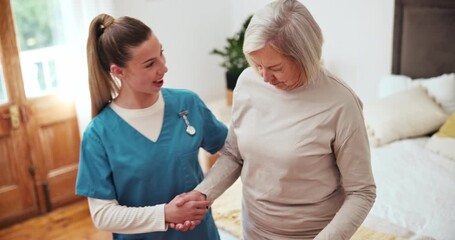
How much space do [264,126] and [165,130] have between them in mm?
328

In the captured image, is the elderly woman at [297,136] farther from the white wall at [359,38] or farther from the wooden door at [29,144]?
the wooden door at [29,144]

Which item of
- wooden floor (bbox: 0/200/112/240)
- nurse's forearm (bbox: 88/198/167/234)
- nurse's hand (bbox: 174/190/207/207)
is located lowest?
wooden floor (bbox: 0/200/112/240)

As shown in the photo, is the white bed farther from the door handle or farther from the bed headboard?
the door handle

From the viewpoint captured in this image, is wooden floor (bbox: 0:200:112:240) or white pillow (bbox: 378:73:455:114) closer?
white pillow (bbox: 378:73:455:114)

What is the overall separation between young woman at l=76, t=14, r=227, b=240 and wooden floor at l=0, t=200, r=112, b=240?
1.86m

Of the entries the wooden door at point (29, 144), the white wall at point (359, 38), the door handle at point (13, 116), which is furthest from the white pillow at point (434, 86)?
the door handle at point (13, 116)

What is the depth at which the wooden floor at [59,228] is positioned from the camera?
327 cm

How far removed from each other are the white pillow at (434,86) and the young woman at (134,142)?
1929 millimetres

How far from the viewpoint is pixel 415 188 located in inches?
94.7

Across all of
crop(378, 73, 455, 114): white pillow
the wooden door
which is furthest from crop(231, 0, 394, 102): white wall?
the wooden door

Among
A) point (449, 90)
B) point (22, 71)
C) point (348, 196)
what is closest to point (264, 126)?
point (348, 196)

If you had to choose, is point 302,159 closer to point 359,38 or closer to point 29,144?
point 359,38

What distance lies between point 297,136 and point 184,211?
39cm

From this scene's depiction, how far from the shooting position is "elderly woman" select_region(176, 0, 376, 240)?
47.8 inches
